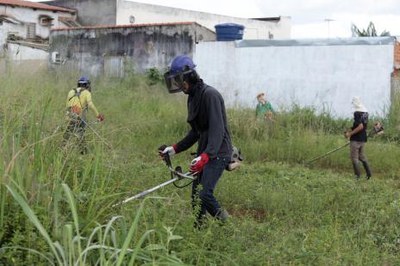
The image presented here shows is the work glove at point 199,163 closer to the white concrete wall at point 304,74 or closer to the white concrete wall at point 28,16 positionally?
the white concrete wall at point 304,74

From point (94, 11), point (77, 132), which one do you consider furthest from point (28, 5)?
point (77, 132)

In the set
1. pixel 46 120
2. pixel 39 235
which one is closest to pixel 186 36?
pixel 46 120

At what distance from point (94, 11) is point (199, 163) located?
26.4 meters

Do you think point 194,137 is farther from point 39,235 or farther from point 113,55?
point 113,55

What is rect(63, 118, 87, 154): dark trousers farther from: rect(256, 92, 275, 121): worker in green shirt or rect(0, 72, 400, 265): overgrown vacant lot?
rect(256, 92, 275, 121): worker in green shirt

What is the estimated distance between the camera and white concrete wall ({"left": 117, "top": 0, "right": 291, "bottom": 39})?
3022 centimetres

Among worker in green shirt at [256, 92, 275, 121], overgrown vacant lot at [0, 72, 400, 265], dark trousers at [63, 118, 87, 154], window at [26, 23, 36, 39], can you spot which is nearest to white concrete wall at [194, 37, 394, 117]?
worker in green shirt at [256, 92, 275, 121]

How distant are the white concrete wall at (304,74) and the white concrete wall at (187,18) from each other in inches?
501

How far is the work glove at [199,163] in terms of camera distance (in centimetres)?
528

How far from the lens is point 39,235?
3551 millimetres

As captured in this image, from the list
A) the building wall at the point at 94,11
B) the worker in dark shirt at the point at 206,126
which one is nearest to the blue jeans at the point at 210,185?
the worker in dark shirt at the point at 206,126

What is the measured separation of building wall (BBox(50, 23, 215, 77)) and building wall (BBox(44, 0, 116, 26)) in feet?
24.5

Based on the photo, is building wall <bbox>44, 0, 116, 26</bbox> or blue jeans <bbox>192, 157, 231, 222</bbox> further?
building wall <bbox>44, 0, 116, 26</bbox>

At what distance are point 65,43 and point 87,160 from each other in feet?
60.1
